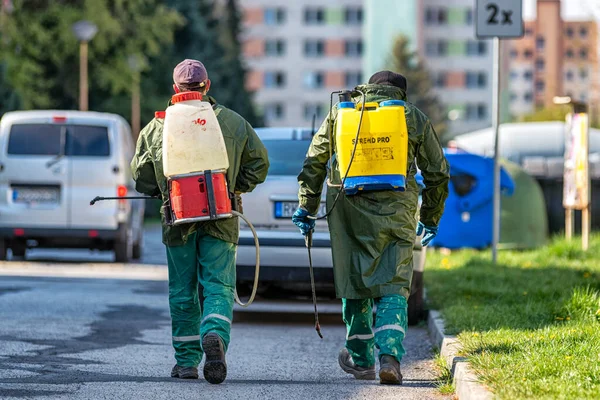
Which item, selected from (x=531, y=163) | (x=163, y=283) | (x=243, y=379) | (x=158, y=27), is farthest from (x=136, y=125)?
(x=243, y=379)

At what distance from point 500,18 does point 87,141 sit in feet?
20.1

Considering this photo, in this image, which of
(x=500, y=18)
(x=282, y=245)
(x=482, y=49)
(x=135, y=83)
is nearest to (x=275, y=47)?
(x=482, y=49)

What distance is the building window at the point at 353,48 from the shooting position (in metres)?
121

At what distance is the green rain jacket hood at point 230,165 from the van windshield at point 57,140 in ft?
33.4

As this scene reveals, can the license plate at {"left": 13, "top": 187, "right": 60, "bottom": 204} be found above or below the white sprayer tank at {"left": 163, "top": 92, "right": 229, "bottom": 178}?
below

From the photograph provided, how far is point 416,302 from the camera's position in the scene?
1090cm

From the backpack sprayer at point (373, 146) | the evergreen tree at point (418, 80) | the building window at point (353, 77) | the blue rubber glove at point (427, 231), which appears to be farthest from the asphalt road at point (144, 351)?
the building window at point (353, 77)

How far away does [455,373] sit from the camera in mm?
7246

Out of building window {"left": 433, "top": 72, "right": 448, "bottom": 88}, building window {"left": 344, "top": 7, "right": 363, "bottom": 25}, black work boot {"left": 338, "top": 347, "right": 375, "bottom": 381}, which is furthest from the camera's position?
building window {"left": 433, "top": 72, "right": 448, "bottom": 88}

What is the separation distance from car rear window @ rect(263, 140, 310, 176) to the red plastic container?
3.62 m

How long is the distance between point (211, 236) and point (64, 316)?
3853 mm

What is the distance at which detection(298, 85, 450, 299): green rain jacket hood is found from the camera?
7.50 m

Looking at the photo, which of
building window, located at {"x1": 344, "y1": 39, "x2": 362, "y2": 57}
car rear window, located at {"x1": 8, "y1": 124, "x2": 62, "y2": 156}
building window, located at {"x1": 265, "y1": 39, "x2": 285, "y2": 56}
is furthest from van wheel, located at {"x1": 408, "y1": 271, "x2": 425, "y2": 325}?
building window, located at {"x1": 265, "y1": 39, "x2": 285, "y2": 56}

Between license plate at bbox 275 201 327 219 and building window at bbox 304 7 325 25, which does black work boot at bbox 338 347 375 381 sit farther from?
building window at bbox 304 7 325 25
